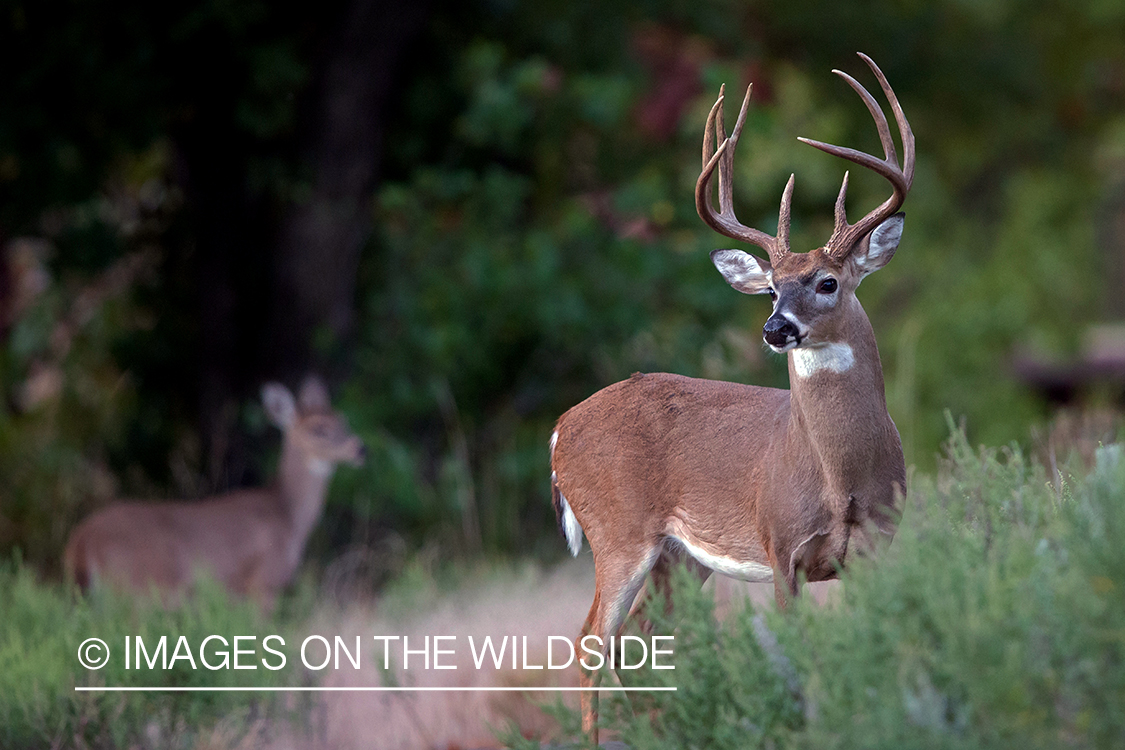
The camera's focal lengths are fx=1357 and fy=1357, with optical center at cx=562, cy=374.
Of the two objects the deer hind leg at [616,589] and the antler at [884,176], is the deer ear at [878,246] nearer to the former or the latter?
the antler at [884,176]

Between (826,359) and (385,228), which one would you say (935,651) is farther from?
(385,228)

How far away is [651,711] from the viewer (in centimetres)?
367

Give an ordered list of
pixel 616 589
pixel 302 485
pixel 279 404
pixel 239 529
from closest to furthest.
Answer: pixel 616 589 → pixel 239 529 → pixel 302 485 → pixel 279 404

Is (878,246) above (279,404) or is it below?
below

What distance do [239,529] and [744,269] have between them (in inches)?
172

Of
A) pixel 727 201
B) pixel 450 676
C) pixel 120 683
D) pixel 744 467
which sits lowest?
pixel 120 683

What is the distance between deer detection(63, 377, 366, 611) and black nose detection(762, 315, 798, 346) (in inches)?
151

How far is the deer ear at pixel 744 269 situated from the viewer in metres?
3.86

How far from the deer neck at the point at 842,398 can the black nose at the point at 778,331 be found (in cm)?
19

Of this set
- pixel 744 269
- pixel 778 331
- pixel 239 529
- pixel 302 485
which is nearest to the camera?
pixel 778 331

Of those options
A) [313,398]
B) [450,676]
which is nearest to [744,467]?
[450,676]

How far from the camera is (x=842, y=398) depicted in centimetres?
363

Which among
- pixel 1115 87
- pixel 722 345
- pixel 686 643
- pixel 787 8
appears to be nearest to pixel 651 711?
pixel 686 643

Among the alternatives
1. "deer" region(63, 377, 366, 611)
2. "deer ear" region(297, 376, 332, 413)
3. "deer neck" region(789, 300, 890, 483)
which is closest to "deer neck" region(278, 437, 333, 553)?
"deer" region(63, 377, 366, 611)
